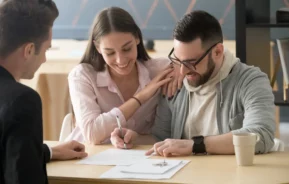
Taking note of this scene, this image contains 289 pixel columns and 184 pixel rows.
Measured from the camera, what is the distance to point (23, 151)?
65.4 inches

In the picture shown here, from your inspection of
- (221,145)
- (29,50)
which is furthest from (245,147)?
(29,50)

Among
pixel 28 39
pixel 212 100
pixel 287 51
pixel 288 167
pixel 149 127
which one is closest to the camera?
pixel 28 39

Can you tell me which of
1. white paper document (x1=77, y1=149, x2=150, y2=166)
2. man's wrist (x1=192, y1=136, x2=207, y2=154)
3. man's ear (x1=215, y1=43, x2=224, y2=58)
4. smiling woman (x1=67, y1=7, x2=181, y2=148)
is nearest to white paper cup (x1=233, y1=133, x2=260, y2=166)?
man's wrist (x1=192, y1=136, x2=207, y2=154)

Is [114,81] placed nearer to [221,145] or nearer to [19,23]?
[221,145]

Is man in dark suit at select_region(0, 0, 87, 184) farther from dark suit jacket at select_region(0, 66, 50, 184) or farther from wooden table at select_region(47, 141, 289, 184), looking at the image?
wooden table at select_region(47, 141, 289, 184)

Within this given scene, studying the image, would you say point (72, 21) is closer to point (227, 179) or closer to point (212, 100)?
point (212, 100)

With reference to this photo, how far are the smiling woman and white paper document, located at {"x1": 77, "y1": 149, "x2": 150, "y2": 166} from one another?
0.63ft

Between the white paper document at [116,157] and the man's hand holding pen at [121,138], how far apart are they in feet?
0.13

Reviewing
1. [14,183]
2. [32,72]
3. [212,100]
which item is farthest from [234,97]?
[14,183]

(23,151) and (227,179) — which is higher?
(23,151)

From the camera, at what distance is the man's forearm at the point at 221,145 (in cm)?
224

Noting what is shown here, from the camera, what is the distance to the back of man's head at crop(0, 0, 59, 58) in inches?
70.1

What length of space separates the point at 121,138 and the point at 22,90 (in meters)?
0.85

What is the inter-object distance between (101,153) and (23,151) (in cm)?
74
